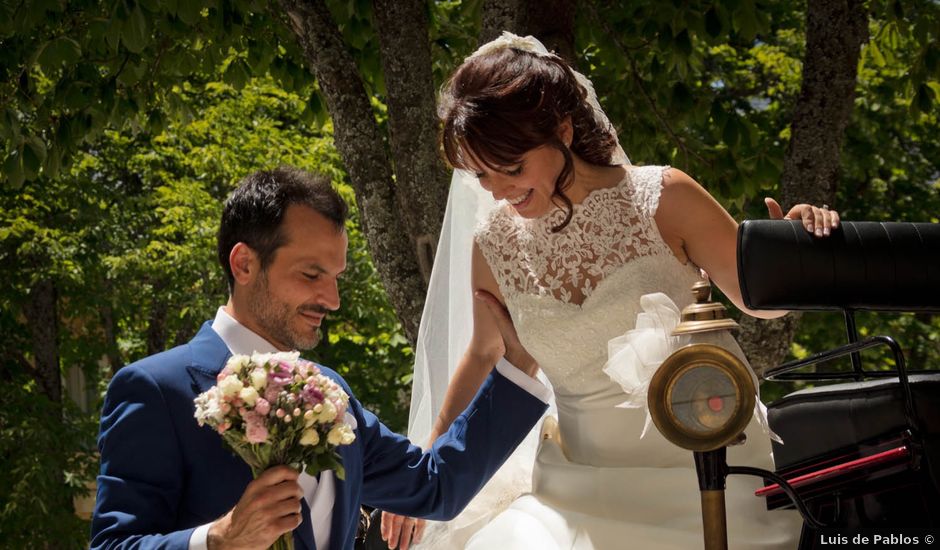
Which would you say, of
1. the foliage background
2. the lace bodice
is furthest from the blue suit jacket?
the foliage background

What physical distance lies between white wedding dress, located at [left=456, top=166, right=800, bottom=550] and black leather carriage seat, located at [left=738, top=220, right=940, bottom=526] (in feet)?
0.89

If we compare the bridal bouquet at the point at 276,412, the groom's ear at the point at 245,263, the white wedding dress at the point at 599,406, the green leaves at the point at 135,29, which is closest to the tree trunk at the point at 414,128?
the green leaves at the point at 135,29

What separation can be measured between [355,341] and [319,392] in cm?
1015

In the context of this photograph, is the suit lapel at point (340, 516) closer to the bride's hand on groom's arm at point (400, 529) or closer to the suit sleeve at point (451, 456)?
the suit sleeve at point (451, 456)

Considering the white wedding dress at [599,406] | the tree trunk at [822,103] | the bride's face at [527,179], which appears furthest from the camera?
the tree trunk at [822,103]

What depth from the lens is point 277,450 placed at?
2.24 metres

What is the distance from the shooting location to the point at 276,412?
220 cm

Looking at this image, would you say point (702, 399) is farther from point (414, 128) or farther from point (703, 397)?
point (414, 128)

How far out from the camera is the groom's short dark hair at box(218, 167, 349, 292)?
2.72 meters

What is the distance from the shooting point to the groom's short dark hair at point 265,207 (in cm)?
272

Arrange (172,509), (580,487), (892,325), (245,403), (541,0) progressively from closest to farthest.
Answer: (245,403) → (172,509) → (580,487) → (541,0) → (892,325)

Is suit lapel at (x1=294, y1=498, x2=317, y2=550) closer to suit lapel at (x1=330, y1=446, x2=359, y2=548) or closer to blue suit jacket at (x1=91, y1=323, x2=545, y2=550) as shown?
blue suit jacket at (x1=91, y1=323, x2=545, y2=550)

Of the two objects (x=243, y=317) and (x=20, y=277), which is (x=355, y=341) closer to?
(x=20, y=277)

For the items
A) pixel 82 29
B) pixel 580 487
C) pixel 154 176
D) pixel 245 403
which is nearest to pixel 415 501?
pixel 580 487
